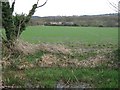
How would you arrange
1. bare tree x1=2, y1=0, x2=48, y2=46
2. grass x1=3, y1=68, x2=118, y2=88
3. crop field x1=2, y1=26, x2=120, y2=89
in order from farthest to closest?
1. bare tree x1=2, y1=0, x2=48, y2=46
2. crop field x1=2, y1=26, x2=120, y2=89
3. grass x1=3, y1=68, x2=118, y2=88

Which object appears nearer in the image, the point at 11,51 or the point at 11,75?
the point at 11,75

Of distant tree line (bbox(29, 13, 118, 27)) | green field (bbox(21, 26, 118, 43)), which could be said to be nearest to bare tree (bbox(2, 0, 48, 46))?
green field (bbox(21, 26, 118, 43))

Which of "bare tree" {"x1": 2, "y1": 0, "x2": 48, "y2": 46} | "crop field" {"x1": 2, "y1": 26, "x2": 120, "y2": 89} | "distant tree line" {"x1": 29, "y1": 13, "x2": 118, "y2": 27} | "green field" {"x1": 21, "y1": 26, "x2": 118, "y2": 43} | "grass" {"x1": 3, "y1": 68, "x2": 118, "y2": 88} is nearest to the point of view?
"grass" {"x1": 3, "y1": 68, "x2": 118, "y2": 88}

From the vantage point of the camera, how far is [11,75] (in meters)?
15.0

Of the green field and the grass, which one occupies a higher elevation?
the grass

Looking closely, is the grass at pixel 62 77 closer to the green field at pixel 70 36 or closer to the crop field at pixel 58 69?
the crop field at pixel 58 69

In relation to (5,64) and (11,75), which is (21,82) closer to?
(11,75)

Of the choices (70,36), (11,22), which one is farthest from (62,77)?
(70,36)

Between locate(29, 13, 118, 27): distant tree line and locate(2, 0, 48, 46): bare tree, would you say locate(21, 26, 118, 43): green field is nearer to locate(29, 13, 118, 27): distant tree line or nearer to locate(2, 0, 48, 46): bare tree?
locate(2, 0, 48, 46): bare tree

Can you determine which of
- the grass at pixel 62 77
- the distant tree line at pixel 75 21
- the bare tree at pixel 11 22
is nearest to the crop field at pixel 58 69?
the grass at pixel 62 77

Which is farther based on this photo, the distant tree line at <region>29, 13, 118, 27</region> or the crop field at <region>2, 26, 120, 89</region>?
the distant tree line at <region>29, 13, 118, 27</region>

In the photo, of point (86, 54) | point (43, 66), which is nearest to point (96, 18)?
point (86, 54)

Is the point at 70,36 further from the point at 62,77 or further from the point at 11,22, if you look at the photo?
the point at 62,77

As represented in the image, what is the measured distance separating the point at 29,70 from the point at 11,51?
3.10 metres
